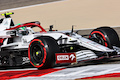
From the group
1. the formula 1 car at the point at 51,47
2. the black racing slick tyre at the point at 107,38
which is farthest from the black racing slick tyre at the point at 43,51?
the black racing slick tyre at the point at 107,38

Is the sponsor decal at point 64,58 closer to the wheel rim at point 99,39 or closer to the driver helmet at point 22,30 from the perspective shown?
the wheel rim at point 99,39

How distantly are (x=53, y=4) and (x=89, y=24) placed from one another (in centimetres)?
335

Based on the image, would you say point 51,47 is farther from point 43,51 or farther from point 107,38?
point 107,38

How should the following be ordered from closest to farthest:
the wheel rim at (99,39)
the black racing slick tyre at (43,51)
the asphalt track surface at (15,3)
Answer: the black racing slick tyre at (43,51), the wheel rim at (99,39), the asphalt track surface at (15,3)

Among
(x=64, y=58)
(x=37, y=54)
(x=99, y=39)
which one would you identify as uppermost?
(x=99, y=39)

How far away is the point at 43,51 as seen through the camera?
746 centimetres

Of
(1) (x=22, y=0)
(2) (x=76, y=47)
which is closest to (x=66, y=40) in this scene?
(2) (x=76, y=47)

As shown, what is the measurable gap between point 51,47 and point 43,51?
0.26m

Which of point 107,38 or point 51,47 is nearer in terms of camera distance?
point 51,47

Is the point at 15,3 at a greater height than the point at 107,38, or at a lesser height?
greater

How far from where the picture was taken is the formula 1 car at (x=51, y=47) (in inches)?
293

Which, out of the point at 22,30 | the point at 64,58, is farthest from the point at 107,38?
the point at 22,30

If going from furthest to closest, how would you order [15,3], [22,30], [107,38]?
[15,3]
[22,30]
[107,38]

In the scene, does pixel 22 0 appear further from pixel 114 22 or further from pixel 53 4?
pixel 114 22
